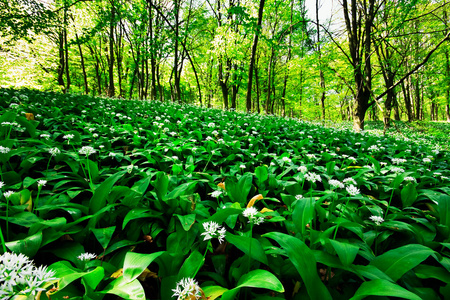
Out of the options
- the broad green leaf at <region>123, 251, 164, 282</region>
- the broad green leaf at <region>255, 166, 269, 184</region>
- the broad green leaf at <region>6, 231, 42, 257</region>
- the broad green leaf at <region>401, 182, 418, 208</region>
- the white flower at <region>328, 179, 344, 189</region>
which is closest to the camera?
the broad green leaf at <region>123, 251, 164, 282</region>

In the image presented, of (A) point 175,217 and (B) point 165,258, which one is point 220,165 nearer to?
(A) point 175,217

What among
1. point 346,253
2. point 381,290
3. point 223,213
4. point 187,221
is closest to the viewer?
point 381,290

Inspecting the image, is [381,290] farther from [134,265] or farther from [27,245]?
[27,245]

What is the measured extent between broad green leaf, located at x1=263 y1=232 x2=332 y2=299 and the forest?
23.7ft

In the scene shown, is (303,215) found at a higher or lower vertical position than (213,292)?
higher

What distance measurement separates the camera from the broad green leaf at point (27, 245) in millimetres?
1000

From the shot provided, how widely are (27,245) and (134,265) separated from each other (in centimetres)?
66

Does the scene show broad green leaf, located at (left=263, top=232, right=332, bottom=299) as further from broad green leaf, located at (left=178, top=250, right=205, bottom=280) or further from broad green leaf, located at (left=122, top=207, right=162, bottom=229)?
broad green leaf, located at (left=122, top=207, right=162, bottom=229)

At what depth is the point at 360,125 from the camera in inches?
336

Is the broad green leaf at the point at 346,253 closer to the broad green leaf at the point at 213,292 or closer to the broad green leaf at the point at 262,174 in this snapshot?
the broad green leaf at the point at 213,292

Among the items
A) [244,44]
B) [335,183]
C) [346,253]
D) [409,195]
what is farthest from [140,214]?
[244,44]

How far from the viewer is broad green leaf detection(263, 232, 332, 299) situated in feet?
2.96

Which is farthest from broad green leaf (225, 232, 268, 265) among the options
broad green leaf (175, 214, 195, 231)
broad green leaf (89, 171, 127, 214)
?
broad green leaf (89, 171, 127, 214)

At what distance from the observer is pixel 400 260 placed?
108cm
